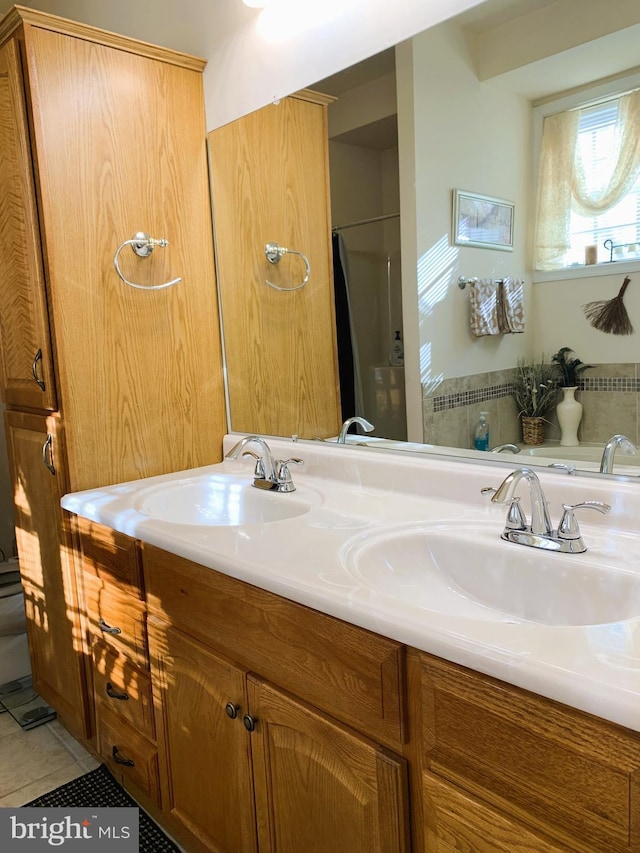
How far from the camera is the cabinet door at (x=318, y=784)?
99 cm

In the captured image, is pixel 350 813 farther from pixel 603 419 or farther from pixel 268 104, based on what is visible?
pixel 268 104

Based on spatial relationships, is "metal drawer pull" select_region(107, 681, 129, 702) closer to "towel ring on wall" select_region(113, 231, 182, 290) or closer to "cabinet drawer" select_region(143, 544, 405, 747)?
"cabinet drawer" select_region(143, 544, 405, 747)

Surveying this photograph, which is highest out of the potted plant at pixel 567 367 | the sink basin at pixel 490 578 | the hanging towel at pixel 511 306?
the hanging towel at pixel 511 306

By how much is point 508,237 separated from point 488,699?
0.93 meters

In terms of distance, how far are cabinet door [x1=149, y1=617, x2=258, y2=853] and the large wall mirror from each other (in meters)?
0.69

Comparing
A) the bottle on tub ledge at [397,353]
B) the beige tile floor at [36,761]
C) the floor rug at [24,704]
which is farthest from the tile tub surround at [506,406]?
the floor rug at [24,704]

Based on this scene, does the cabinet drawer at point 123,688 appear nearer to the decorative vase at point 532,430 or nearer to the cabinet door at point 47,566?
the cabinet door at point 47,566

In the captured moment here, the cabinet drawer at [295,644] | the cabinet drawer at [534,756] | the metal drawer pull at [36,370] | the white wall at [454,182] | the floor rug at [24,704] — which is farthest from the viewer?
the floor rug at [24,704]

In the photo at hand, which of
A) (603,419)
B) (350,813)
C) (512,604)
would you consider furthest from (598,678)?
(603,419)

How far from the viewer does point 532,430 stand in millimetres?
1387

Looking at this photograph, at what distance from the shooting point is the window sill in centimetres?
121

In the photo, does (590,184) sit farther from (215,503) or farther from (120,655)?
(120,655)

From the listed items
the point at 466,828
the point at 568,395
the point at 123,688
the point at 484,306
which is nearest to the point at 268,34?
the point at 484,306

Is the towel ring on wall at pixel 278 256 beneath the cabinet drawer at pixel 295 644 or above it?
above
